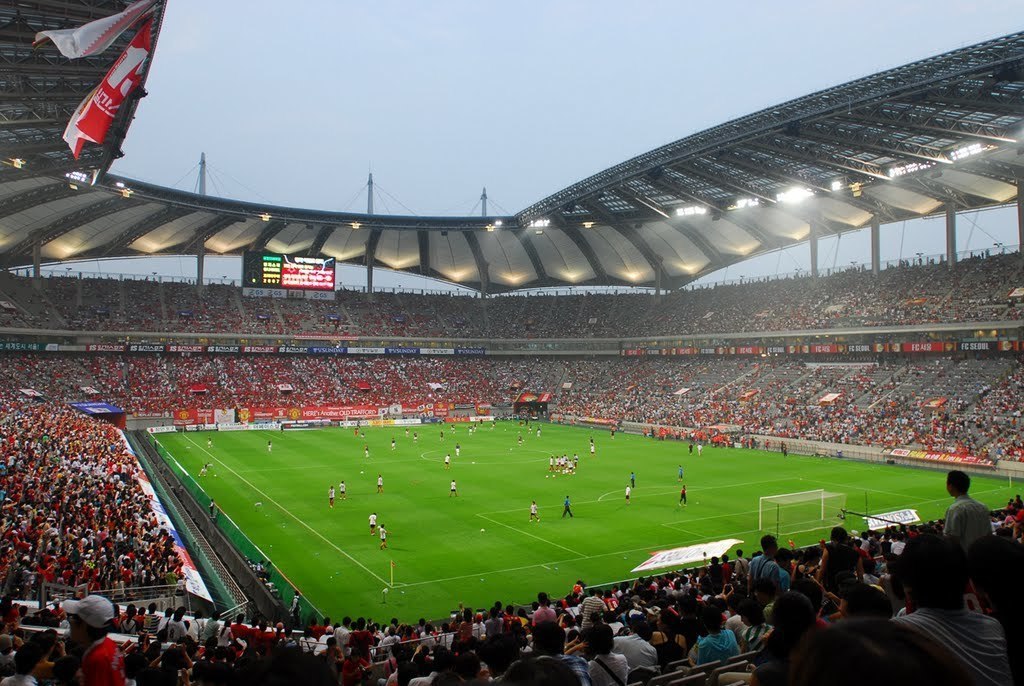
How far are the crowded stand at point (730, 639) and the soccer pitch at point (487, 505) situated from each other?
392 inches

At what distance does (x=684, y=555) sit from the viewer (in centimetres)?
2562

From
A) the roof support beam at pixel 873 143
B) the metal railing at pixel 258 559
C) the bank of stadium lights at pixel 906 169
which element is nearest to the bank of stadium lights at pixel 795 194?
the bank of stadium lights at pixel 906 169

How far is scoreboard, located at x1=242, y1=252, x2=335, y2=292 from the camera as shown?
7838cm

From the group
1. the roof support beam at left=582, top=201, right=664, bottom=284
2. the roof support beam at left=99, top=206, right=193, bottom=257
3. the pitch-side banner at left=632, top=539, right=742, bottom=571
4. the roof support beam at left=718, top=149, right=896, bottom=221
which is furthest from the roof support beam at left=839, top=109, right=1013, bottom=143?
the roof support beam at left=99, top=206, right=193, bottom=257

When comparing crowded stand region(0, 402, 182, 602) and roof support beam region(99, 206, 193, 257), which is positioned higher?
roof support beam region(99, 206, 193, 257)

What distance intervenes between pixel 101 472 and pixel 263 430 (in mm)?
38219

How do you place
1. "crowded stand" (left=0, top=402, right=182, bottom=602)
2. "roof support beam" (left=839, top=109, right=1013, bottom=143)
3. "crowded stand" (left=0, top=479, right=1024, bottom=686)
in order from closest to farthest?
"crowded stand" (left=0, top=479, right=1024, bottom=686)
"crowded stand" (left=0, top=402, right=182, bottom=602)
"roof support beam" (left=839, top=109, right=1013, bottom=143)

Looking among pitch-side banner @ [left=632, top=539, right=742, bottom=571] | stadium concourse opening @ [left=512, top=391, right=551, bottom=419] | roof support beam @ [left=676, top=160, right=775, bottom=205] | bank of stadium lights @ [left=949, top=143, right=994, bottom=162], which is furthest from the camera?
stadium concourse opening @ [left=512, top=391, right=551, bottom=419]

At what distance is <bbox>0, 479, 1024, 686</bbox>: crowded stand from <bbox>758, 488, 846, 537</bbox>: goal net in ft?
53.9

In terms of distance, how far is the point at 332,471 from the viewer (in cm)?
4500

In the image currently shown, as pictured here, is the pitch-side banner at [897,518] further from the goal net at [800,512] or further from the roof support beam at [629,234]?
the roof support beam at [629,234]

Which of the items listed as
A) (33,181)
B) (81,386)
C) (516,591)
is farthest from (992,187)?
(81,386)

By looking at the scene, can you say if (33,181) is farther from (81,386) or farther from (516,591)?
(516,591)

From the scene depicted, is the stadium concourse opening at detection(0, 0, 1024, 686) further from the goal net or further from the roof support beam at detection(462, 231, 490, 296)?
the roof support beam at detection(462, 231, 490, 296)
